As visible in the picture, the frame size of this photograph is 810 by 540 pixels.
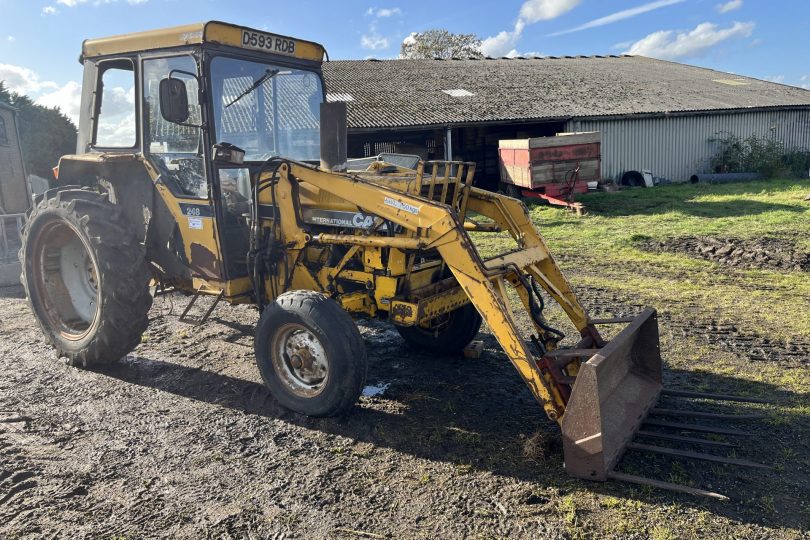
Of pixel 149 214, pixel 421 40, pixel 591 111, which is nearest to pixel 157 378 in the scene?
pixel 149 214

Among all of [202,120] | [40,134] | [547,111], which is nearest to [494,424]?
[202,120]

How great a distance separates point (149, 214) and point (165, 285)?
2.24ft

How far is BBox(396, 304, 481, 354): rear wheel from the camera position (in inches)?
211

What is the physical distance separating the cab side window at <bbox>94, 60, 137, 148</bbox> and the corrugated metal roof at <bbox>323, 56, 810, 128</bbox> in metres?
11.9

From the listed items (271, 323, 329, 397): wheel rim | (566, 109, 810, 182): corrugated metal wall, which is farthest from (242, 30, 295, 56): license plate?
(566, 109, 810, 182): corrugated metal wall

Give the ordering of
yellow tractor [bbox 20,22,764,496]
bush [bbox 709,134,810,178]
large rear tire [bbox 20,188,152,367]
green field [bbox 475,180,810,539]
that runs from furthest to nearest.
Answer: bush [bbox 709,134,810,178]
large rear tire [bbox 20,188,152,367]
yellow tractor [bbox 20,22,764,496]
green field [bbox 475,180,810,539]

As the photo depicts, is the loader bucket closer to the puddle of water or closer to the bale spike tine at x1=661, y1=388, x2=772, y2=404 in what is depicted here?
the bale spike tine at x1=661, y1=388, x2=772, y2=404

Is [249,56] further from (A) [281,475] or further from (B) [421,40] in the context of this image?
(B) [421,40]

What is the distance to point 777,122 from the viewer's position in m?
24.6

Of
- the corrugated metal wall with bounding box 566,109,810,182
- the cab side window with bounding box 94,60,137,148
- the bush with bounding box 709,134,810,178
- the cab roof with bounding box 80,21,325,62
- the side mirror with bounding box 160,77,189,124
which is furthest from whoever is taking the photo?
the bush with bounding box 709,134,810,178

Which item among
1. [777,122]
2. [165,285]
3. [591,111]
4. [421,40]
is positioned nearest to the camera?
[165,285]

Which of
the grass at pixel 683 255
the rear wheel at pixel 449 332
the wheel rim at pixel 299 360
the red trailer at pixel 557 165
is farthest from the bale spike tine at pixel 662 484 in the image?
the red trailer at pixel 557 165

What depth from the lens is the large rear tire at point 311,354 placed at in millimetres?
4105

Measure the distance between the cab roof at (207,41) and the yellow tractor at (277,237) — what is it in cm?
1
